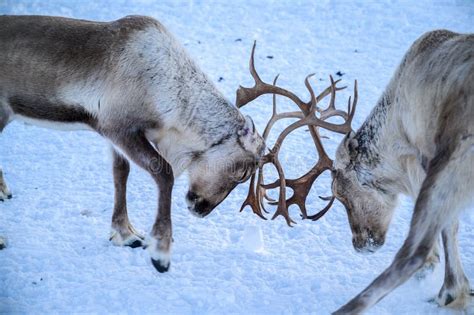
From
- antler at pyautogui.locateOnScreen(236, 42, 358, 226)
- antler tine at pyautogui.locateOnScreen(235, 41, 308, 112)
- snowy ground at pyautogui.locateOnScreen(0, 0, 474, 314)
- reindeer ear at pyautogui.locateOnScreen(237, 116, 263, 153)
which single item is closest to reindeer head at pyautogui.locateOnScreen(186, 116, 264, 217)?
reindeer ear at pyautogui.locateOnScreen(237, 116, 263, 153)

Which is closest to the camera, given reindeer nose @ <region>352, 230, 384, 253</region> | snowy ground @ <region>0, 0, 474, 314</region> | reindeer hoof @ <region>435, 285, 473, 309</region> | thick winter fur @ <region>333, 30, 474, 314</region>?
thick winter fur @ <region>333, 30, 474, 314</region>

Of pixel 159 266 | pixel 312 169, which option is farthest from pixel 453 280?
pixel 159 266

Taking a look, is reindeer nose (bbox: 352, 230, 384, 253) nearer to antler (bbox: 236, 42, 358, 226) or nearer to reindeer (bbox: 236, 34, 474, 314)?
reindeer (bbox: 236, 34, 474, 314)

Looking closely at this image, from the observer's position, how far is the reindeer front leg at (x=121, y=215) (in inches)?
206

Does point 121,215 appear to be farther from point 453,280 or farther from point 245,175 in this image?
point 453,280

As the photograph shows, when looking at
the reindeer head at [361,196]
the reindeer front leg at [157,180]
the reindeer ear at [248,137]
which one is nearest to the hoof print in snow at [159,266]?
the reindeer front leg at [157,180]

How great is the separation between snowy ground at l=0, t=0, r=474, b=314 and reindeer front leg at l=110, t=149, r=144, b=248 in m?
0.10

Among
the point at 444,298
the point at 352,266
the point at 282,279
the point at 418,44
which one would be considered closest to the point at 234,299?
the point at 282,279

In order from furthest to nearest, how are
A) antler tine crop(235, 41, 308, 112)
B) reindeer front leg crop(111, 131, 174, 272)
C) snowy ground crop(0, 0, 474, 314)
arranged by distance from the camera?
antler tine crop(235, 41, 308, 112) < reindeer front leg crop(111, 131, 174, 272) < snowy ground crop(0, 0, 474, 314)

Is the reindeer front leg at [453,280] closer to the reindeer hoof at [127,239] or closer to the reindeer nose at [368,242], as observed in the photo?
the reindeer nose at [368,242]

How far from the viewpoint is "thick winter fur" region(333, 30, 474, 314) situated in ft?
11.8

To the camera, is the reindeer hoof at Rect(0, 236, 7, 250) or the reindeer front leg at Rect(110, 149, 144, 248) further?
the reindeer front leg at Rect(110, 149, 144, 248)

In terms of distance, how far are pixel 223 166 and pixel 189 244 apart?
68 cm

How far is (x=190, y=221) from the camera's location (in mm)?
5648
